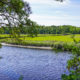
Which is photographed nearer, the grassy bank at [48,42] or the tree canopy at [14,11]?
the grassy bank at [48,42]

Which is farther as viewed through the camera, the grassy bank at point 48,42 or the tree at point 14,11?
the tree at point 14,11

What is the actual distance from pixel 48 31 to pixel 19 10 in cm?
9944

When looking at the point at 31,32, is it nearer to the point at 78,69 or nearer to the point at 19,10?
the point at 19,10

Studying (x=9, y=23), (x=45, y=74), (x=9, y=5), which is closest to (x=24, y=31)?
(x=9, y=23)

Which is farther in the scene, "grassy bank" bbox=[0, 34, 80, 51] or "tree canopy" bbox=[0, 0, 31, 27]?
"tree canopy" bbox=[0, 0, 31, 27]

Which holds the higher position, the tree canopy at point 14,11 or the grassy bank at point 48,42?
the tree canopy at point 14,11

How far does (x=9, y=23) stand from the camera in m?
7.75

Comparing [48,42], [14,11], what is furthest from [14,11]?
[48,42]

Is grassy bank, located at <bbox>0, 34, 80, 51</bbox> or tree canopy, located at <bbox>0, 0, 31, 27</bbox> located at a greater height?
tree canopy, located at <bbox>0, 0, 31, 27</bbox>

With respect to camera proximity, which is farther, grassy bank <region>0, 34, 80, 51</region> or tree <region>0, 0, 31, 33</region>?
tree <region>0, 0, 31, 33</region>

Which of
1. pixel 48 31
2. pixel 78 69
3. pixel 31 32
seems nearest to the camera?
pixel 78 69

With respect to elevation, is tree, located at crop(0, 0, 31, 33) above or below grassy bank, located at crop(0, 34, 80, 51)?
above

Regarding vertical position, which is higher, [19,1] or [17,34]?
[19,1]

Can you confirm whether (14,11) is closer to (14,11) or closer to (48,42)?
(14,11)
